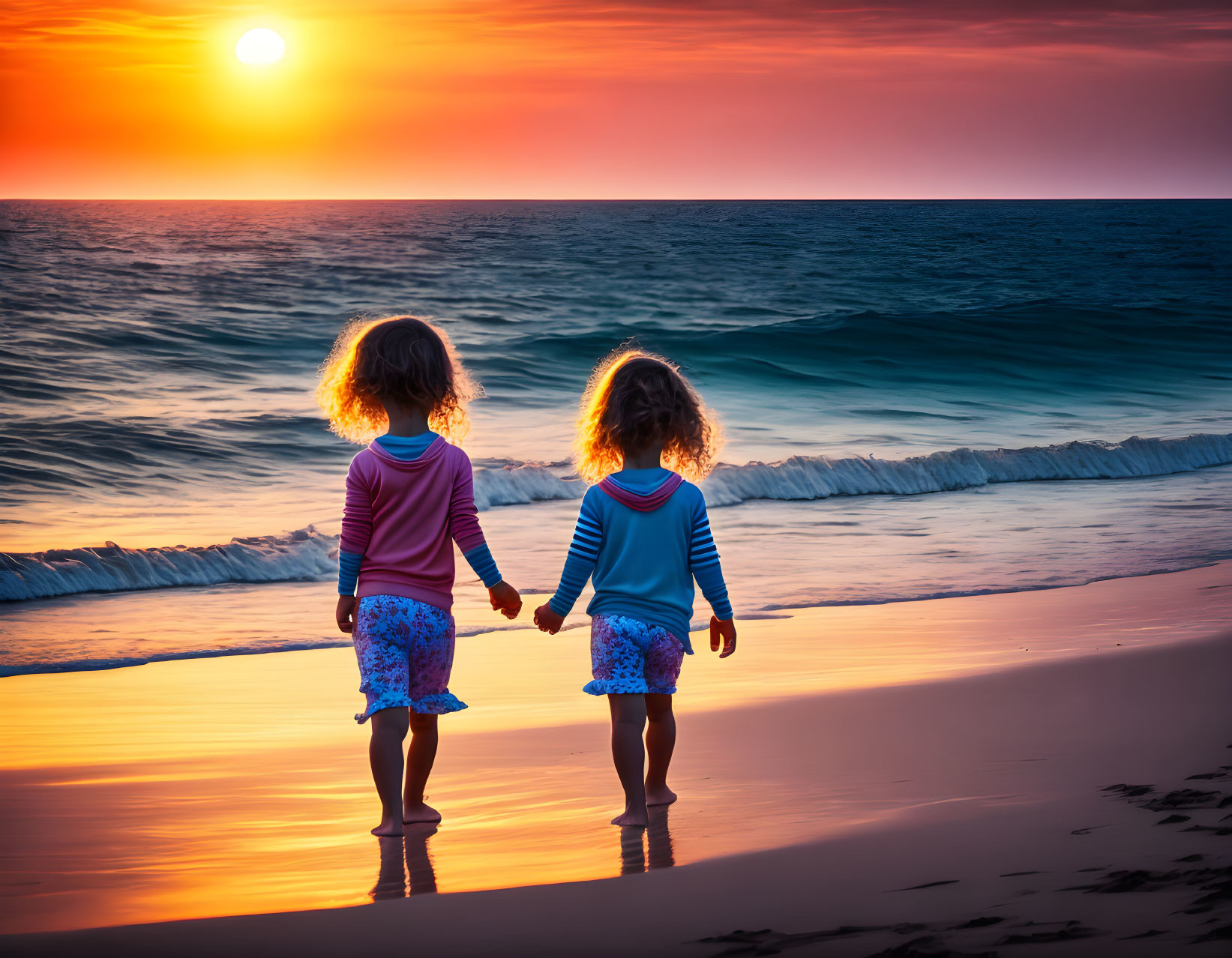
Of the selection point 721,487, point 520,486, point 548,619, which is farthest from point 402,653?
point 721,487

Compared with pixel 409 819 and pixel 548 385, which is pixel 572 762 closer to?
pixel 409 819

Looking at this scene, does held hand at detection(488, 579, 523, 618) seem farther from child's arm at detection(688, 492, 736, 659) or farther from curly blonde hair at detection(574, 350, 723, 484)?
child's arm at detection(688, 492, 736, 659)

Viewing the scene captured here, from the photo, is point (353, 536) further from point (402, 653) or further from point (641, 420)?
point (641, 420)

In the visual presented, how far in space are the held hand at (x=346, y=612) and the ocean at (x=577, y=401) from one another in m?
3.05

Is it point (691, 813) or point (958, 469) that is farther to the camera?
point (958, 469)

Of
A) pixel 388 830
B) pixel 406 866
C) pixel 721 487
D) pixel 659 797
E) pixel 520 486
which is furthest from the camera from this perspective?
pixel 721 487

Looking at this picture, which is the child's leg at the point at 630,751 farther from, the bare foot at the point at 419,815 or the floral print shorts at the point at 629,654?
the bare foot at the point at 419,815

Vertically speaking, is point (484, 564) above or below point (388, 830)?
above

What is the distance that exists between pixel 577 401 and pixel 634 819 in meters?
16.4

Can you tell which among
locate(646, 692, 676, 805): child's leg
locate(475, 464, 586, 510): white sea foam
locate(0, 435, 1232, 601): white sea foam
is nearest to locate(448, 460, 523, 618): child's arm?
locate(646, 692, 676, 805): child's leg

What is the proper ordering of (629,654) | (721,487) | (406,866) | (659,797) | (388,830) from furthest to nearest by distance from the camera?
(721,487) → (659,797) → (629,654) → (388,830) → (406,866)

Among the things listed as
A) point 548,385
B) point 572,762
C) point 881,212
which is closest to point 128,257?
point 548,385

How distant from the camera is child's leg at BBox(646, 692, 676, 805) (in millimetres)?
3590

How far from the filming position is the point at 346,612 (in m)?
3.53
